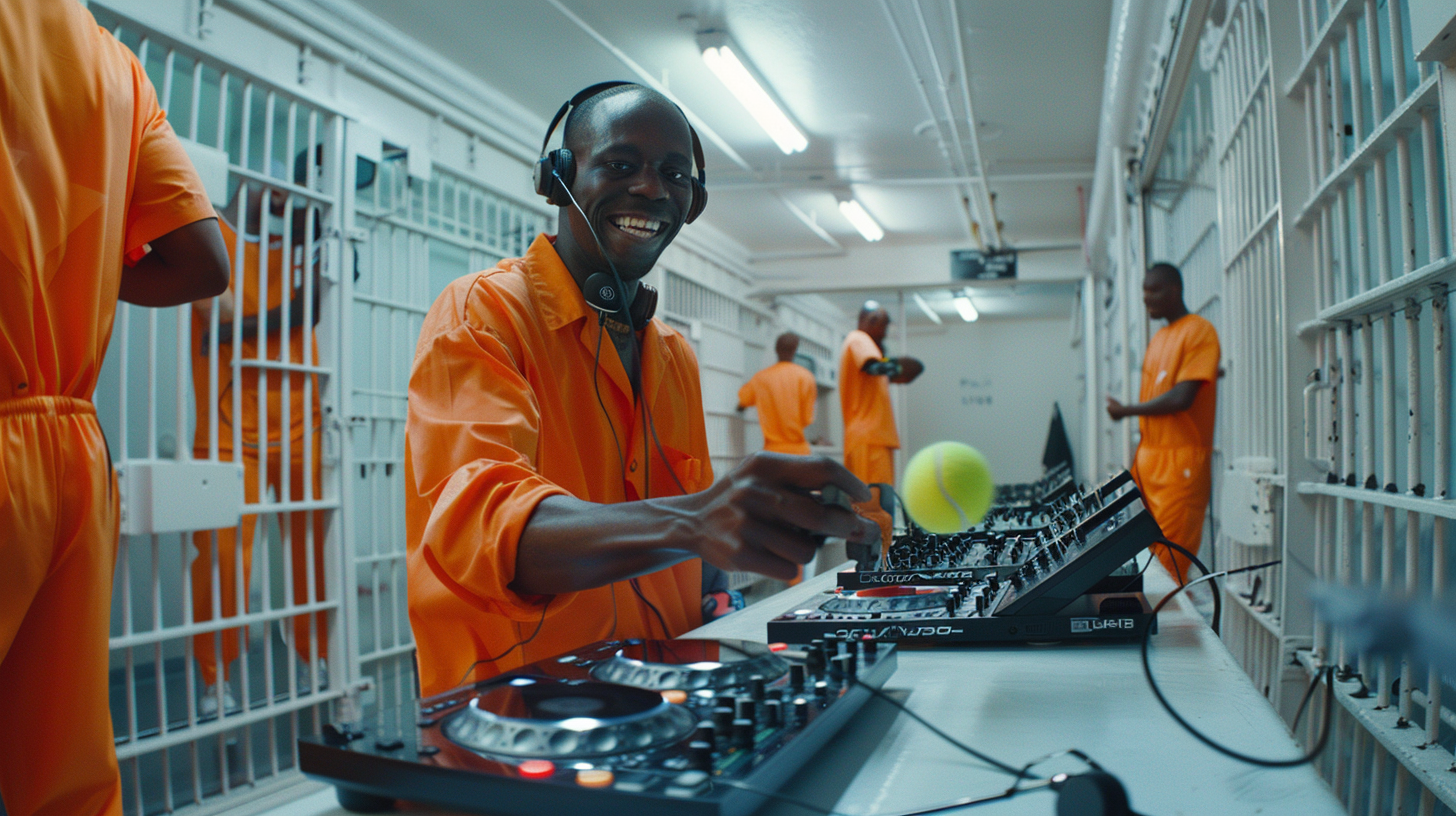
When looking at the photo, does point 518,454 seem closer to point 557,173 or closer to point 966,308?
point 557,173

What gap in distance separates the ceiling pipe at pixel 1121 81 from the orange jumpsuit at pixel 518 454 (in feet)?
9.70

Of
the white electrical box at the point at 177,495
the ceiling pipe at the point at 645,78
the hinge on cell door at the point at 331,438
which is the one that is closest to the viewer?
the white electrical box at the point at 177,495

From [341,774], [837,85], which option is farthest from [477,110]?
[341,774]

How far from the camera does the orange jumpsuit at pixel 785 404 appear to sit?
23.3 ft

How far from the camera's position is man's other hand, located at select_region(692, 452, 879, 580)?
669mm

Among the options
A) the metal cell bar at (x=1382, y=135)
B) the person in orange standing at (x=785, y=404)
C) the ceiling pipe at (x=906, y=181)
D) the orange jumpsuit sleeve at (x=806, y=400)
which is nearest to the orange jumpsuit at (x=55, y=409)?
the metal cell bar at (x=1382, y=135)

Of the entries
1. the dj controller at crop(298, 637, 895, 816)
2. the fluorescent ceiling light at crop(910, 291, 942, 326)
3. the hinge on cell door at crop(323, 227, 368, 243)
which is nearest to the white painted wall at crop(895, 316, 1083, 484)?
the fluorescent ceiling light at crop(910, 291, 942, 326)

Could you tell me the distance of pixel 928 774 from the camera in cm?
62

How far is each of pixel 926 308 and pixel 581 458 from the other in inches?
436

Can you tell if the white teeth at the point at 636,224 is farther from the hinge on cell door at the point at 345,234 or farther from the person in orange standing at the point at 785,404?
the person in orange standing at the point at 785,404

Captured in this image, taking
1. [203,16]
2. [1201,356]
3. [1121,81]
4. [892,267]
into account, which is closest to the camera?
[203,16]

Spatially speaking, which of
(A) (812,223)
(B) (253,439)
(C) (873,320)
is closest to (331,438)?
(B) (253,439)

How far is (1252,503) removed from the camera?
2.54 m

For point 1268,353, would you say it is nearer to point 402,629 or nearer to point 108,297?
point 108,297
